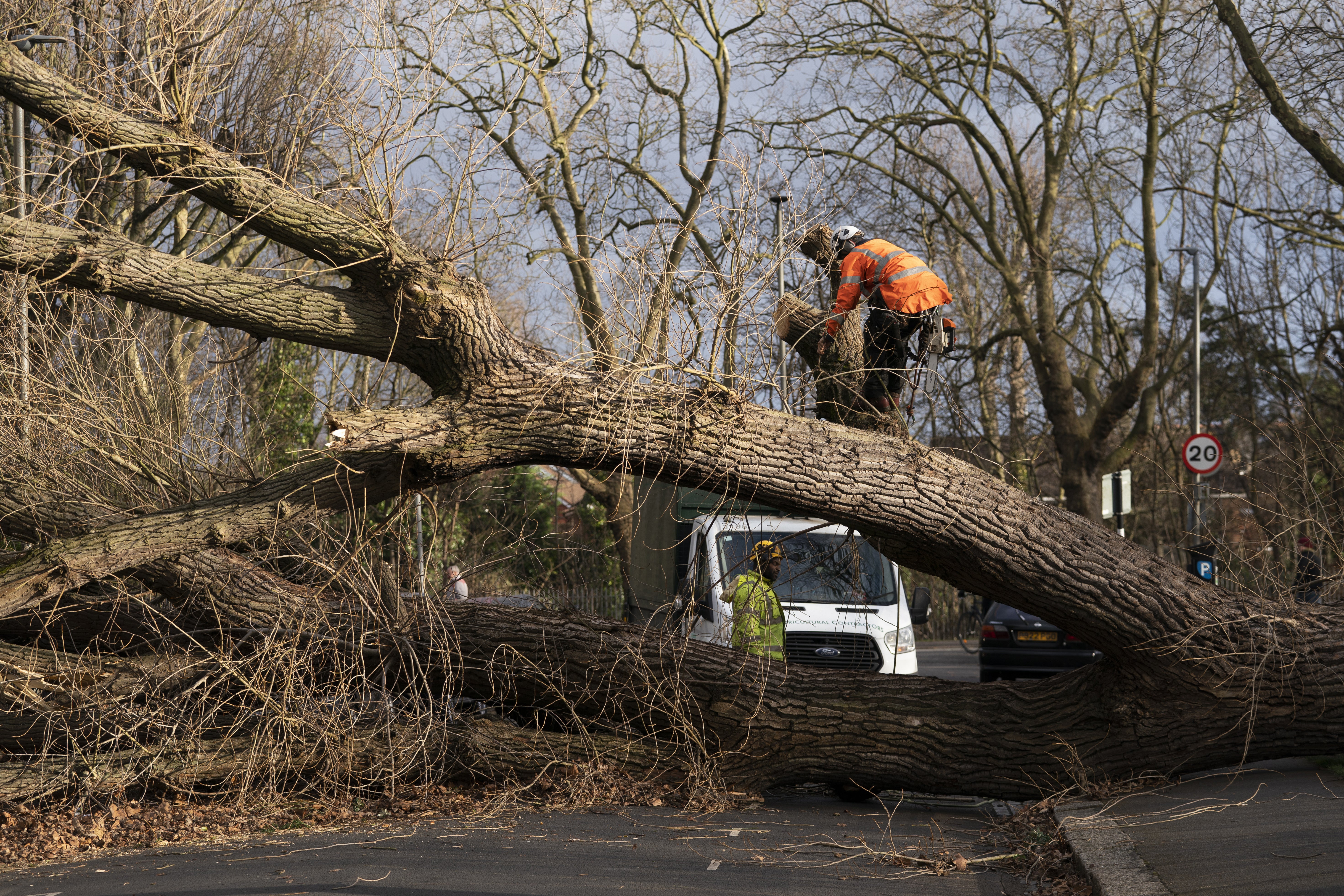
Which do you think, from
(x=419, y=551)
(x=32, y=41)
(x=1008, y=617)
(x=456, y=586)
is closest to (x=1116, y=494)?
(x=1008, y=617)

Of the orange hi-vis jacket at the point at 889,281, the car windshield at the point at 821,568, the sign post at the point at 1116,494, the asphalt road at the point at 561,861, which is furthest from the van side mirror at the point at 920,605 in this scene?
the sign post at the point at 1116,494

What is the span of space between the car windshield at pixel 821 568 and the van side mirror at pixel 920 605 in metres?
0.23

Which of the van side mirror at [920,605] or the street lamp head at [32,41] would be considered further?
the van side mirror at [920,605]

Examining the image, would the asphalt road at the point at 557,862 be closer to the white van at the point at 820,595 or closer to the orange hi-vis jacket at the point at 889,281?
the white van at the point at 820,595

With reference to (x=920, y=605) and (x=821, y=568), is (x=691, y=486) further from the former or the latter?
(x=920, y=605)

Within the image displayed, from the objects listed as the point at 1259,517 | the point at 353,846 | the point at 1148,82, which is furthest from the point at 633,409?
the point at 1148,82

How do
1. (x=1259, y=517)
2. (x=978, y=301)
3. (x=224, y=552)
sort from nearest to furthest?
(x=224, y=552), (x=1259, y=517), (x=978, y=301)

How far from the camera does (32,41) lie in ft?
33.4

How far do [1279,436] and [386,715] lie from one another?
719 centimetres

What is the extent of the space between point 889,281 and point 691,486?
1814 millimetres

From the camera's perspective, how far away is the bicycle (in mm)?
23422

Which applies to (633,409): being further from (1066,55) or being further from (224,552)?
(1066,55)

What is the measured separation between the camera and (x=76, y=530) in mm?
7758

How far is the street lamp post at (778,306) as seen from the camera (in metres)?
7.04
